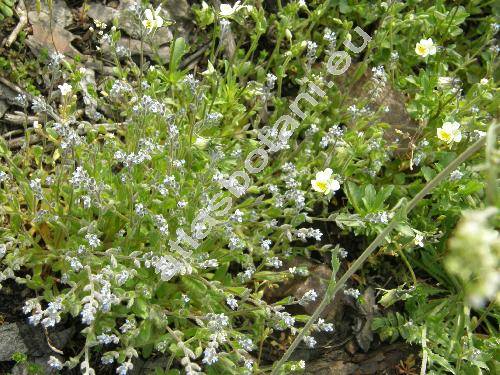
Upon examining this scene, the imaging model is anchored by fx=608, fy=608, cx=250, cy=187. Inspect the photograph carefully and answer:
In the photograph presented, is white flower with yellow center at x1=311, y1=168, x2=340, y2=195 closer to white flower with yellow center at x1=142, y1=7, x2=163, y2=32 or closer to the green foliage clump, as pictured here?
the green foliage clump

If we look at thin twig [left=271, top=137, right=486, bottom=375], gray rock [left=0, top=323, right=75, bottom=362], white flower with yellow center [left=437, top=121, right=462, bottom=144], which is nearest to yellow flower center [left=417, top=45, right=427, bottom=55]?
white flower with yellow center [left=437, top=121, right=462, bottom=144]

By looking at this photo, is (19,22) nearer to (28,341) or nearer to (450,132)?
(28,341)

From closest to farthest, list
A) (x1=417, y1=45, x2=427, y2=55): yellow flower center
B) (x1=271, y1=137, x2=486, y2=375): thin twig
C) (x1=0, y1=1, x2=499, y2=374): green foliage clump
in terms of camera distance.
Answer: (x1=271, y1=137, x2=486, y2=375): thin twig
(x1=0, y1=1, x2=499, y2=374): green foliage clump
(x1=417, y1=45, x2=427, y2=55): yellow flower center

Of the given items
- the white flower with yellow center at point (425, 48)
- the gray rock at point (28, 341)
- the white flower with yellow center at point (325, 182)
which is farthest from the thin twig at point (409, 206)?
the white flower with yellow center at point (425, 48)

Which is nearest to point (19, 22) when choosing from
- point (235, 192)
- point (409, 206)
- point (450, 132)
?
point (235, 192)

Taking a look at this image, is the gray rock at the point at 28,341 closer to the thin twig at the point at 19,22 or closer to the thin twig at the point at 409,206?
the thin twig at the point at 409,206
